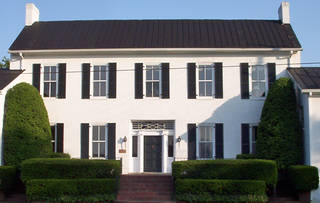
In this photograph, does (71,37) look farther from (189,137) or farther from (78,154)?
(189,137)

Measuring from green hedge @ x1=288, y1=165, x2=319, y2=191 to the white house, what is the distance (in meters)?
3.19

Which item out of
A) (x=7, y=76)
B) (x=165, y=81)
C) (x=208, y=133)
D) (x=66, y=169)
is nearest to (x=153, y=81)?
(x=165, y=81)

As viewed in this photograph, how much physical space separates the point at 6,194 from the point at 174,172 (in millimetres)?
6983

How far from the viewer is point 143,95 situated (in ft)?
59.0

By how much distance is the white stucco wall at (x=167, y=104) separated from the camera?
17.7 meters

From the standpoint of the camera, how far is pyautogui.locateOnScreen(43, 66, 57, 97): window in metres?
18.3

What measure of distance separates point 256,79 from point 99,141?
7.97m

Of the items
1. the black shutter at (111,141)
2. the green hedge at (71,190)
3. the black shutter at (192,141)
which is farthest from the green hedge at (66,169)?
the black shutter at (192,141)

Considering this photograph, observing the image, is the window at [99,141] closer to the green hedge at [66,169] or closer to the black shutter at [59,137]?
the black shutter at [59,137]

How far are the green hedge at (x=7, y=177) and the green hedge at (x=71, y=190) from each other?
4.42 feet

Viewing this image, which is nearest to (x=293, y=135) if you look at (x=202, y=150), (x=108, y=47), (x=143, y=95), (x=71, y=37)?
(x=202, y=150)

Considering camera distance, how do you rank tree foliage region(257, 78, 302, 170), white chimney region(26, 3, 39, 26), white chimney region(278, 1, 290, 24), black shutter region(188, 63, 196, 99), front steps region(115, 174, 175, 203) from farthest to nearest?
white chimney region(26, 3, 39, 26) → white chimney region(278, 1, 290, 24) → black shutter region(188, 63, 196, 99) → tree foliage region(257, 78, 302, 170) → front steps region(115, 174, 175, 203)

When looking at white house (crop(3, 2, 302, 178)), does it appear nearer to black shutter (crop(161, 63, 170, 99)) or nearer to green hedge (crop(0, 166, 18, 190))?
black shutter (crop(161, 63, 170, 99))

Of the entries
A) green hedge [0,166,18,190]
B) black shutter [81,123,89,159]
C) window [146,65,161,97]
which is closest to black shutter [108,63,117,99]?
window [146,65,161,97]
